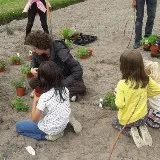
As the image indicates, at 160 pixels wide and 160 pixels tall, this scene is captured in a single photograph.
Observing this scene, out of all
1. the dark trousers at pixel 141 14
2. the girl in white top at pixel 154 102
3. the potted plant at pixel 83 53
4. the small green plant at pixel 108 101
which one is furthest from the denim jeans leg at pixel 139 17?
the girl in white top at pixel 154 102

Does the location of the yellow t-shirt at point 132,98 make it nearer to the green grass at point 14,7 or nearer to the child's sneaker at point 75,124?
the child's sneaker at point 75,124

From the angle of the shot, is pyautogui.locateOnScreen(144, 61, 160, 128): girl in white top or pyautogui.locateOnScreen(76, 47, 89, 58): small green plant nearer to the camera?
pyautogui.locateOnScreen(144, 61, 160, 128): girl in white top

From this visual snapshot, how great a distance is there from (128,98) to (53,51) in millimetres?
1433

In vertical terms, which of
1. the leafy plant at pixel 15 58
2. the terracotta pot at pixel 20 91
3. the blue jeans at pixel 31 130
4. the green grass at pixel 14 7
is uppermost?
the blue jeans at pixel 31 130

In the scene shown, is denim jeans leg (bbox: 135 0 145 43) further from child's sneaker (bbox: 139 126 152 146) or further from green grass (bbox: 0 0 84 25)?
green grass (bbox: 0 0 84 25)

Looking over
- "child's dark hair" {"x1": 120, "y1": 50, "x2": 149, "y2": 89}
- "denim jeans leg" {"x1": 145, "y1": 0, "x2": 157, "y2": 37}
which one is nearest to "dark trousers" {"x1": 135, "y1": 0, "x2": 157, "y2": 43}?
"denim jeans leg" {"x1": 145, "y1": 0, "x2": 157, "y2": 37}

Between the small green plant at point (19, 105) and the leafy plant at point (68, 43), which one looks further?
the leafy plant at point (68, 43)

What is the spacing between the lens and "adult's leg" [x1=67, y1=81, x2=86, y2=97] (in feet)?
19.8

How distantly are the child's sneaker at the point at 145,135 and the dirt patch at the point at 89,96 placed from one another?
3.0 inches

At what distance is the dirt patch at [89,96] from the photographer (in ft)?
16.0

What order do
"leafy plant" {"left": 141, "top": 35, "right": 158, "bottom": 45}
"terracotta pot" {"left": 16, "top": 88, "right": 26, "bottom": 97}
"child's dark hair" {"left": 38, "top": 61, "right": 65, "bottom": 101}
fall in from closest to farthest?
"child's dark hair" {"left": 38, "top": 61, "right": 65, "bottom": 101}, "terracotta pot" {"left": 16, "top": 88, "right": 26, "bottom": 97}, "leafy plant" {"left": 141, "top": 35, "right": 158, "bottom": 45}

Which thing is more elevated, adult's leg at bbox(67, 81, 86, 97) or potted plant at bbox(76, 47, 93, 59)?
adult's leg at bbox(67, 81, 86, 97)

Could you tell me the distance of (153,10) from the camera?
26.3 ft

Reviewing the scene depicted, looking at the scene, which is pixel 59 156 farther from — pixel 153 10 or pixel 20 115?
pixel 153 10
